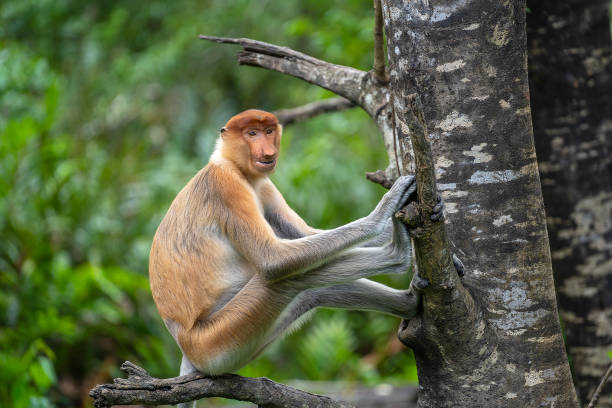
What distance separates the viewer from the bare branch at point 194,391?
1.93 metres

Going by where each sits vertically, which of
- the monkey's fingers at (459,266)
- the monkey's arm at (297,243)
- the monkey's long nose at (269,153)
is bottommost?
the monkey's fingers at (459,266)

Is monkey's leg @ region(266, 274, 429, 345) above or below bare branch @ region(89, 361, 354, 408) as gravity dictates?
above

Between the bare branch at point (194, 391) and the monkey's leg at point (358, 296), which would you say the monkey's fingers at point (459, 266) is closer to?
the monkey's leg at point (358, 296)

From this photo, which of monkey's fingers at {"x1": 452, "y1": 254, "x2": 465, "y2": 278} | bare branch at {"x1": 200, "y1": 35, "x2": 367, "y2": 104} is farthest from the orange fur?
monkey's fingers at {"x1": 452, "y1": 254, "x2": 465, "y2": 278}

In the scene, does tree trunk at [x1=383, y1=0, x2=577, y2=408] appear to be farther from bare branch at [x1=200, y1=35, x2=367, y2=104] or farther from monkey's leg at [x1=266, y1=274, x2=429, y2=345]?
Answer: bare branch at [x1=200, y1=35, x2=367, y2=104]

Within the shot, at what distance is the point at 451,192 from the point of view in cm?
198

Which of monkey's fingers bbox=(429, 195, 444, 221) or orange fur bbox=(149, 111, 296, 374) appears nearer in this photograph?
monkey's fingers bbox=(429, 195, 444, 221)

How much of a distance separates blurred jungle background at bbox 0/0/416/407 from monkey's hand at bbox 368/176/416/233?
2.12 m

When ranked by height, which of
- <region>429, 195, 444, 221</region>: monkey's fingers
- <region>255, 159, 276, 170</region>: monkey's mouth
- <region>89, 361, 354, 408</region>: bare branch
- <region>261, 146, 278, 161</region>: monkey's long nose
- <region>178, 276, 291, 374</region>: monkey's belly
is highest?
<region>261, 146, 278, 161</region>: monkey's long nose

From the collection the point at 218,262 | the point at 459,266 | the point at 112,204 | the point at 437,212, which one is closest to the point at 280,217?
the point at 218,262

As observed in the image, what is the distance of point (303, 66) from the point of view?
280 cm

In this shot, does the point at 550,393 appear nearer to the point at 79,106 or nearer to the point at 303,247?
the point at 303,247

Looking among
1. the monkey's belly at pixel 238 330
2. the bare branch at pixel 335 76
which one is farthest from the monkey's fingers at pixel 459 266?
the monkey's belly at pixel 238 330

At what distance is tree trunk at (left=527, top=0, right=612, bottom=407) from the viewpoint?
2.92 m
